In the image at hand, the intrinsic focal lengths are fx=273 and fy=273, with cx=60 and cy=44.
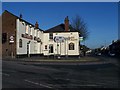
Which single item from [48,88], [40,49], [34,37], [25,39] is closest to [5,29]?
[25,39]

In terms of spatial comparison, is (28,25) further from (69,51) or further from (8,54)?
(69,51)

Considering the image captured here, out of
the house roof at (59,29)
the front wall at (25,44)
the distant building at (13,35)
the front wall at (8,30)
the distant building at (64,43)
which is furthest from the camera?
the house roof at (59,29)

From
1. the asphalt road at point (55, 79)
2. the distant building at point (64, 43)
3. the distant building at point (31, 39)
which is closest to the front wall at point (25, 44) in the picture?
the distant building at point (31, 39)

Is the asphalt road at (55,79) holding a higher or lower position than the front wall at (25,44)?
lower

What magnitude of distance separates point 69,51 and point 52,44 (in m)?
4.76

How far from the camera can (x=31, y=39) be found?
52625 millimetres

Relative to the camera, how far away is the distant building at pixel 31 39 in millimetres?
43125

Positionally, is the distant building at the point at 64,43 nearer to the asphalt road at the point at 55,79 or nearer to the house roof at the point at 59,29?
the house roof at the point at 59,29

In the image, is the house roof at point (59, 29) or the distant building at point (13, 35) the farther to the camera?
the house roof at point (59, 29)

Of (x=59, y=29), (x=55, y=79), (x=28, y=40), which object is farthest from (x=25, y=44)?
(x=55, y=79)

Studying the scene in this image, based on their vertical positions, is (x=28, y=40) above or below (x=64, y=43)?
above

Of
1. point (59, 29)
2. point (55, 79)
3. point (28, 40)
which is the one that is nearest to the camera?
point (55, 79)

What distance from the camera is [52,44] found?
6319 cm

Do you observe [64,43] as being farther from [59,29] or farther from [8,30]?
[8,30]
